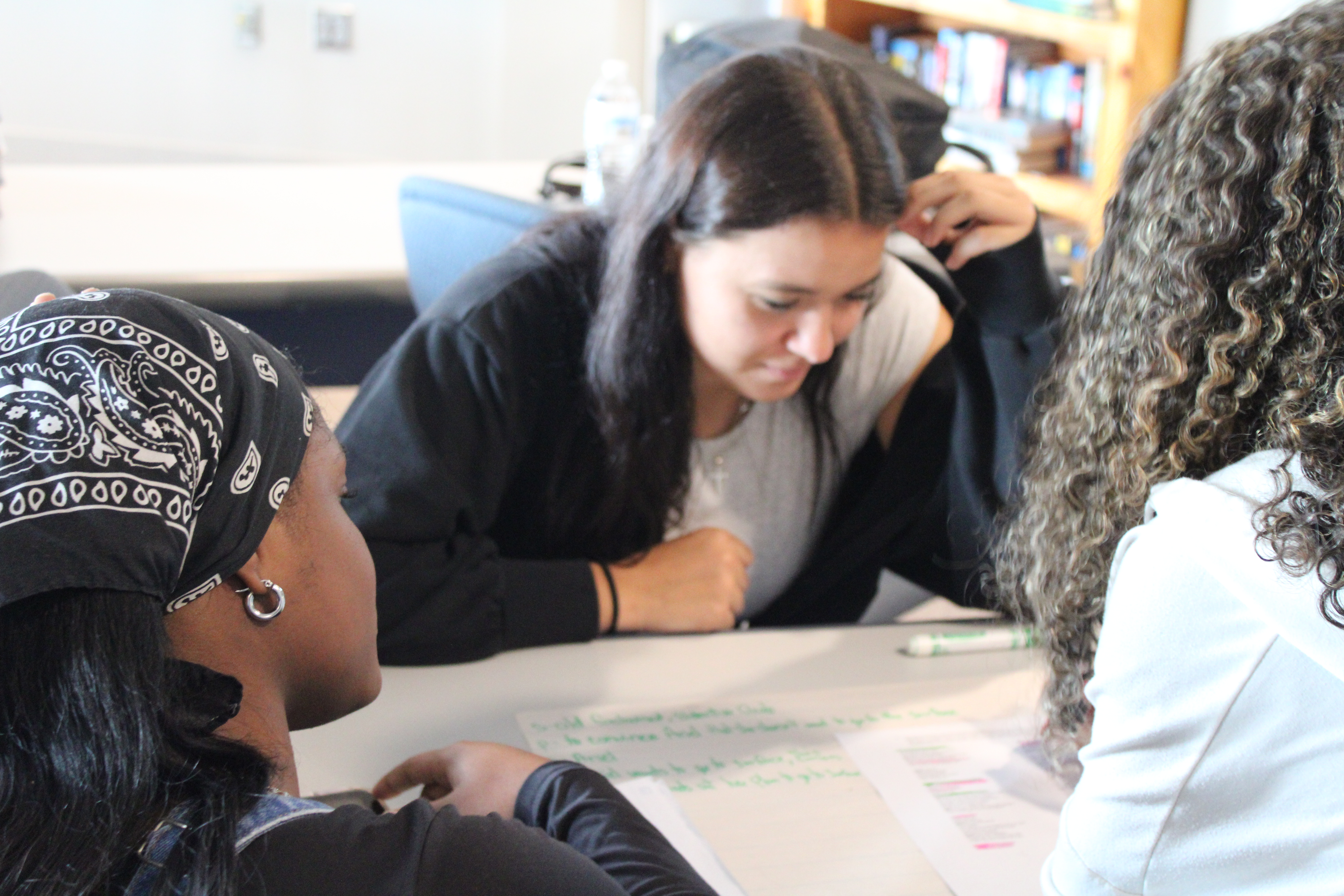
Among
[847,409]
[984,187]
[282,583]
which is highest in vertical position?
[984,187]

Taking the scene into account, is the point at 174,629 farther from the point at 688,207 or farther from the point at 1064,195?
the point at 1064,195

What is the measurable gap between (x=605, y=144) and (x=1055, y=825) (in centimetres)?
183

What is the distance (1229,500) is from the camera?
0.69m

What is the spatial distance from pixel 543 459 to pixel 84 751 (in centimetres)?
83

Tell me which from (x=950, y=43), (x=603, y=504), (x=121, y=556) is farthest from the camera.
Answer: (x=950, y=43)

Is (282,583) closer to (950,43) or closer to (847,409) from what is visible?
(847,409)

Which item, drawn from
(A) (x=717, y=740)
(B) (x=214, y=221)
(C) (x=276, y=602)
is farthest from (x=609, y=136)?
(C) (x=276, y=602)

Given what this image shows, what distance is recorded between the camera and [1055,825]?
37.3 inches

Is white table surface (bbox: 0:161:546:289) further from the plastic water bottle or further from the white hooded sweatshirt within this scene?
the white hooded sweatshirt

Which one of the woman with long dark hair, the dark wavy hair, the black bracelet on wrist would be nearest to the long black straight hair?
the woman with long dark hair

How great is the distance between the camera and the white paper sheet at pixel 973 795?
89 cm

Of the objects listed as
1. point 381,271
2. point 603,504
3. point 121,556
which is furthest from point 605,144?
point 121,556

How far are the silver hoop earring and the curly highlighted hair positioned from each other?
0.52 metres

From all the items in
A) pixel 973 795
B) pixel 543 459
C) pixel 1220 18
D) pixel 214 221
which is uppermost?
pixel 1220 18
